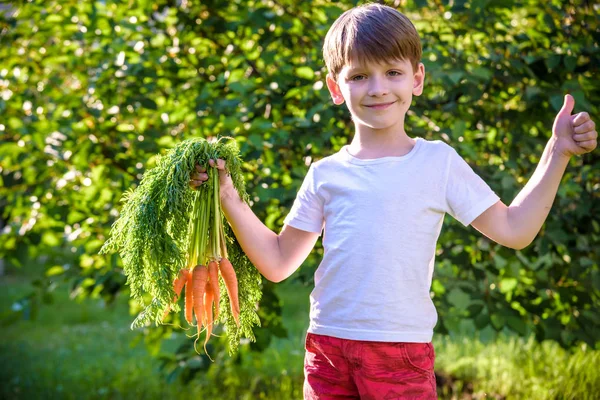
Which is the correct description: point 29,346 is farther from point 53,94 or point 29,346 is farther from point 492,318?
point 492,318

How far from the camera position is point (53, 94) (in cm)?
400

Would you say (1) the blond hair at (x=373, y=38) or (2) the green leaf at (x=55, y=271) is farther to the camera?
(2) the green leaf at (x=55, y=271)

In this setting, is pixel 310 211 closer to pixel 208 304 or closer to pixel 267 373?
pixel 208 304

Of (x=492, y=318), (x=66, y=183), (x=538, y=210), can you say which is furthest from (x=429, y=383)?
(x=66, y=183)

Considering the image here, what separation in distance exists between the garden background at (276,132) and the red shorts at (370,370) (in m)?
1.29

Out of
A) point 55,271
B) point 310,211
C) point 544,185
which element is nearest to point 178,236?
point 310,211

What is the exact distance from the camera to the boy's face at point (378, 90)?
6.13 feet

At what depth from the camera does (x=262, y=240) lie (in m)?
2.03

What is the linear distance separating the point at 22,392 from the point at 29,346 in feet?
5.53

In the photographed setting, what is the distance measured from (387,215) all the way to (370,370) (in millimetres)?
350

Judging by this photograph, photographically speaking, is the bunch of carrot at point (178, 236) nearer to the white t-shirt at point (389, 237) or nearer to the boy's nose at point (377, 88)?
the white t-shirt at point (389, 237)

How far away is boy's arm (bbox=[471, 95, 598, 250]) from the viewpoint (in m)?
1.81

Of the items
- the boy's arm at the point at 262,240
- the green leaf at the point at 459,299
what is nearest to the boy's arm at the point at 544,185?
the boy's arm at the point at 262,240

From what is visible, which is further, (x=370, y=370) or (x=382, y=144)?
(x=382, y=144)
